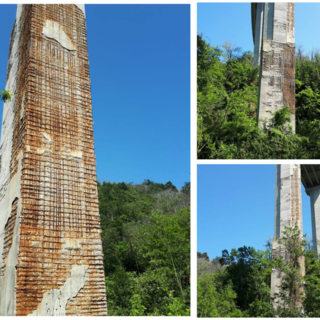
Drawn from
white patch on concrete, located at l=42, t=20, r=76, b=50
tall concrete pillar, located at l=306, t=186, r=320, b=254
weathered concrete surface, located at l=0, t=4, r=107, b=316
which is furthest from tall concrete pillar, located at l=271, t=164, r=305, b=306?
white patch on concrete, located at l=42, t=20, r=76, b=50

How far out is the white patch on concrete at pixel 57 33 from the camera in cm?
437

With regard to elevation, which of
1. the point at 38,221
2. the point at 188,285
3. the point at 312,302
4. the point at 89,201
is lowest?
the point at 188,285

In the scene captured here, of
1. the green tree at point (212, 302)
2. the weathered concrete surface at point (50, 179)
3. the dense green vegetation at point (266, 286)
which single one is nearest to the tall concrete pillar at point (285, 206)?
the dense green vegetation at point (266, 286)

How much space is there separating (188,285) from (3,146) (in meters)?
14.8

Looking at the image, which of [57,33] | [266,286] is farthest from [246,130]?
[57,33]

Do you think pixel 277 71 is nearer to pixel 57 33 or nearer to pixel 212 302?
pixel 57 33

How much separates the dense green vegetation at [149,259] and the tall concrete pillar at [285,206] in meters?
6.47

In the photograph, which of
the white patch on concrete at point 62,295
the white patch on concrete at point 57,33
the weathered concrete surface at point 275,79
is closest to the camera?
the white patch on concrete at point 62,295

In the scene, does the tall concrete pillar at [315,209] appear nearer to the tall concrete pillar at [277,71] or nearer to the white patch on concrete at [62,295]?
the tall concrete pillar at [277,71]

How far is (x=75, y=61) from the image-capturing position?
14.7 ft

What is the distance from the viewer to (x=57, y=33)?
445 cm

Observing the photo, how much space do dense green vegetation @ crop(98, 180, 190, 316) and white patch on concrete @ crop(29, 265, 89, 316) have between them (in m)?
10.6

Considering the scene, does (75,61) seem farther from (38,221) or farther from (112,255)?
(112,255)

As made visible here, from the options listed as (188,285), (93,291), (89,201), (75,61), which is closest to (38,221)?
(89,201)
